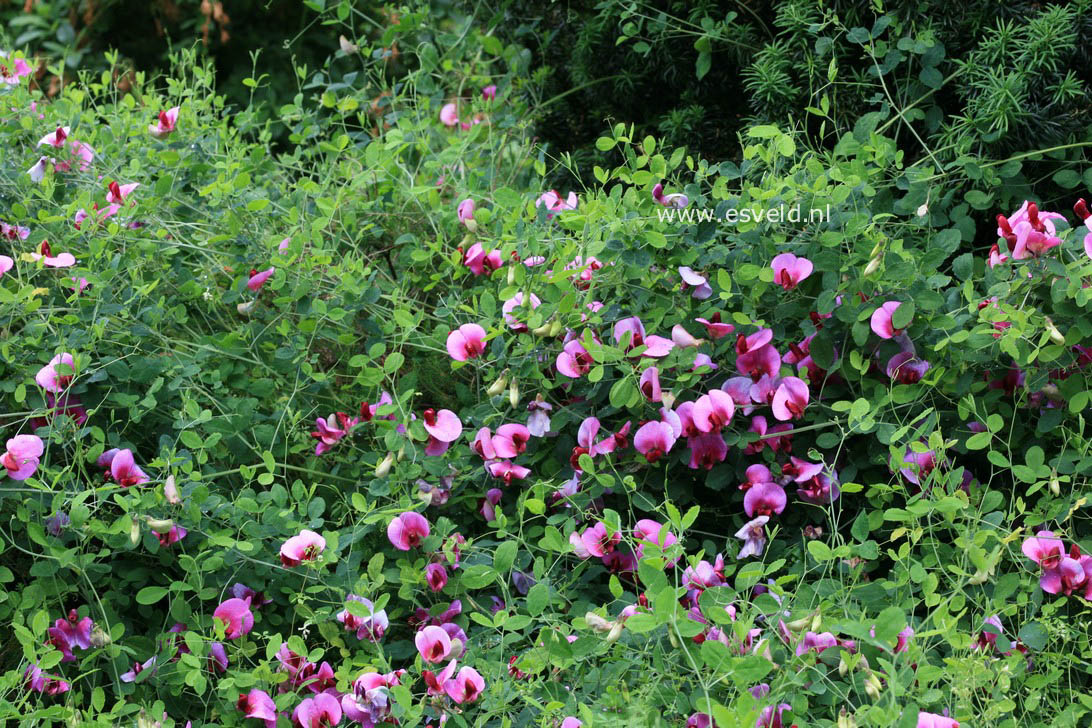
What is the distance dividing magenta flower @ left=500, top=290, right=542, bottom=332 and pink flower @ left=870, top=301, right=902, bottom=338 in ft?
1.99

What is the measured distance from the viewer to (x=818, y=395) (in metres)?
2.05

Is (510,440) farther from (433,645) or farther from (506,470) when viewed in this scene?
(433,645)

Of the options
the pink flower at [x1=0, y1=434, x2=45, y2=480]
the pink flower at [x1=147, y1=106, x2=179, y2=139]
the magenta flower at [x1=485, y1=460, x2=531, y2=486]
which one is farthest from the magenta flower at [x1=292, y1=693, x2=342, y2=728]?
the pink flower at [x1=147, y1=106, x2=179, y2=139]

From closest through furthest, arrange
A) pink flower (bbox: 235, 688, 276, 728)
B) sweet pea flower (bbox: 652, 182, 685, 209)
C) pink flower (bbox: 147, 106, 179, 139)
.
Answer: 1. pink flower (bbox: 235, 688, 276, 728)
2. sweet pea flower (bbox: 652, 182, 685, 209)
3. pink flower (bbox: 147, 106, 179, 139)

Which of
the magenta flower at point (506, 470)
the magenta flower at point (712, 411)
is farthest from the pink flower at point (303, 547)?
the magenta flower at point (712, 411)

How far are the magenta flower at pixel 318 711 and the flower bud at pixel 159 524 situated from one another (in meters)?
0.36

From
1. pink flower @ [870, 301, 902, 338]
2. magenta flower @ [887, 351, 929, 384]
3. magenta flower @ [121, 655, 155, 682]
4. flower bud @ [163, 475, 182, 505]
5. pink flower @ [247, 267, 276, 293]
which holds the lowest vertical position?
magenta flower @ [121, 655, 155, 682]

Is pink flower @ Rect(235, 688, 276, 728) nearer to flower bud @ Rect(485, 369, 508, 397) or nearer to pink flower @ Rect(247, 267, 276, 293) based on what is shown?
flower bud @ Rect(485, 369, 508, 397)

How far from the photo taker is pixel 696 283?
2043mm

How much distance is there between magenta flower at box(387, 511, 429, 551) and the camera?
1914 millimetres

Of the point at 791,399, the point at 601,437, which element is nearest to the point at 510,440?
the point at 601,437

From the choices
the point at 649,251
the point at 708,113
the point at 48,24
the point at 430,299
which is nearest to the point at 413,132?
the point at 430,299

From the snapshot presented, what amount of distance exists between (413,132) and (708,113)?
2.58 ft

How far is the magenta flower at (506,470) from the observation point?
200cm
